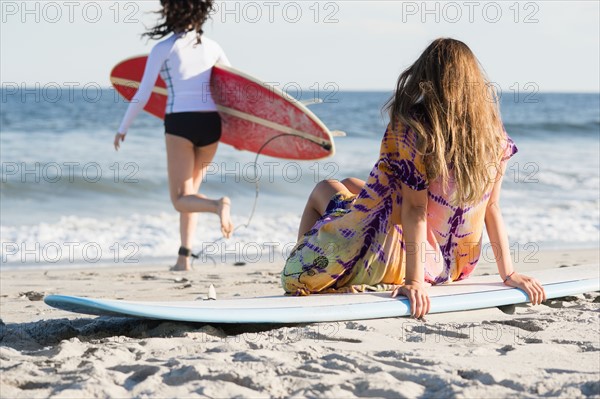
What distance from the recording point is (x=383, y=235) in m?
3.58

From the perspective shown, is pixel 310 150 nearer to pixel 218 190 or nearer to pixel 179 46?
pixel 179 46

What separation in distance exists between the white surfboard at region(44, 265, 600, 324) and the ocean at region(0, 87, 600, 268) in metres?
0.77

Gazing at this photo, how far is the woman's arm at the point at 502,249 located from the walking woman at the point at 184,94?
2.29 metres

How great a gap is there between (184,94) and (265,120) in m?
0.71

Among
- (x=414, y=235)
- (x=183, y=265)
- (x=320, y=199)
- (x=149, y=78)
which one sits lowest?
(x=183, y=265)

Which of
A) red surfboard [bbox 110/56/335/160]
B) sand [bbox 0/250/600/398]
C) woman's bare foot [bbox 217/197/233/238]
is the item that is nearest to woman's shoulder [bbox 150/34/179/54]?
red surfboard [bbox 110/56/335/160]

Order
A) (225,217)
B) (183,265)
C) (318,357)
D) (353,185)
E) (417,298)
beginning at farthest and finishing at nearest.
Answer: (183,265)
(225,217)
(353,185)
(417,298)
(318,357)

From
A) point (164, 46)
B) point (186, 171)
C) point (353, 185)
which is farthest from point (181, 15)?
point (353, 185)

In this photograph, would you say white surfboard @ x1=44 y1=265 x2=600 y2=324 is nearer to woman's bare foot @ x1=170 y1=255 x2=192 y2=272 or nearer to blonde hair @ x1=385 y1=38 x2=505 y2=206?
blonde hair @ x1=385 y1=38 x2=505 y2=206

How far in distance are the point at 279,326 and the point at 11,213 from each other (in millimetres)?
6289

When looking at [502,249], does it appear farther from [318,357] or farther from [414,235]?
[318,357]

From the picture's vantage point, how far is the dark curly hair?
5562 millimetres

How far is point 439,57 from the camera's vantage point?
3.34 m

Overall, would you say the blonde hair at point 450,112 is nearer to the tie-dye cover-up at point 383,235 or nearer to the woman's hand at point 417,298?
the tie-dye cover-up at point 383,235
